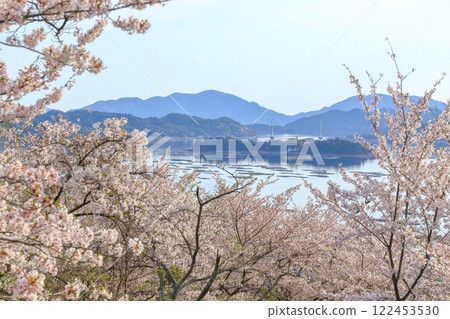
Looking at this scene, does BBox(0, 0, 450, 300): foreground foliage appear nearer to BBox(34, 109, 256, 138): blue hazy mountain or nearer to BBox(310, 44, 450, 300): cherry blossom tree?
BBox(310, 44, 450, 300): cherry blossom tree

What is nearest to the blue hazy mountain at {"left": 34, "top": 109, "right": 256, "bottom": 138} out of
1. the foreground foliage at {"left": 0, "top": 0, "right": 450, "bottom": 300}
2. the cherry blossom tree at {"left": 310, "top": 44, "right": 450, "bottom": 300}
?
the foreground foliage at {"left": 0, "top": 0, "right": 450, "bottom": 300}

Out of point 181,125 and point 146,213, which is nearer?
point 146,213

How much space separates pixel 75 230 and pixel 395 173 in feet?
13.2

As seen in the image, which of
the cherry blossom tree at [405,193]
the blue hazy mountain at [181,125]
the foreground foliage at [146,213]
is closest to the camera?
the foreground foliage at [146,213]

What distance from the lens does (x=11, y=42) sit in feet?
11.7

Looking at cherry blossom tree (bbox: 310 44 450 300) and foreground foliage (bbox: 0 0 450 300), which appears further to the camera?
cherry blossom tree (bbox: 310 44 450 300)

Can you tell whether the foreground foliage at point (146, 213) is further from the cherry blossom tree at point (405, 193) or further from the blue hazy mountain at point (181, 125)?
the blue hazy mountain at point (181, 125)

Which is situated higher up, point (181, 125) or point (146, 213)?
point (181, 125)

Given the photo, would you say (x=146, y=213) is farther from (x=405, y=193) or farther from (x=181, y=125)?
(x=181, y=125)

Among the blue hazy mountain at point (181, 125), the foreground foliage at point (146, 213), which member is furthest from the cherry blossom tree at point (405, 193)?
the blue hazy mountain at point (181, 125)

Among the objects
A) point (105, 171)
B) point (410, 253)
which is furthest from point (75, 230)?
point (410, 253)

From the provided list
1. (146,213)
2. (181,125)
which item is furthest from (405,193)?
Result: (181,125)

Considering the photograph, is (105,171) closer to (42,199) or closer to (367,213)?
(42,199)
